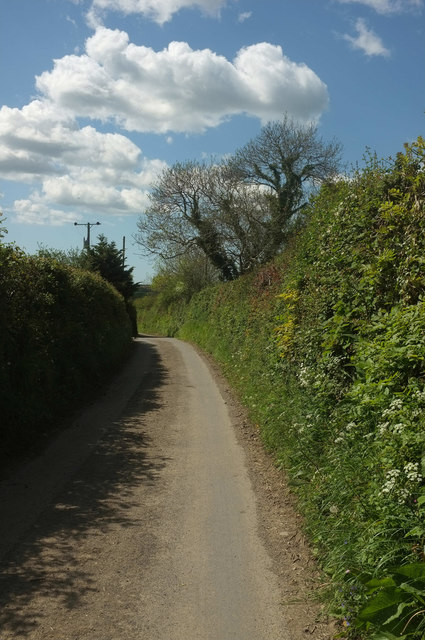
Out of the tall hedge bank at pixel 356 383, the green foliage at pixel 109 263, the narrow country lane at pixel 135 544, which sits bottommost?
the narrow country lane at pixel 135 544

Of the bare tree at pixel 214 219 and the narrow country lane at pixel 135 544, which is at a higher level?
the bare tree at pixel 214 219

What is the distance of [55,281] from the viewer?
12391 mm

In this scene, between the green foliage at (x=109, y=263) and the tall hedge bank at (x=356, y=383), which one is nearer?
the tall hedge bank at (x=356, y=383)

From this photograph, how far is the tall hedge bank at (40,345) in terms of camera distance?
28.3 ft

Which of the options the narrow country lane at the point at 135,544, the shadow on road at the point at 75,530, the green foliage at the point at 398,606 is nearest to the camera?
the green foliage at the point at 398,606

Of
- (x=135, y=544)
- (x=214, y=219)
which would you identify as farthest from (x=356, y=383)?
(x=214, y=219)

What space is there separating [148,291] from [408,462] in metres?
63.9

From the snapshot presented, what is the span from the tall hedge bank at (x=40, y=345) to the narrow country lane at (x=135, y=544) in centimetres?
80

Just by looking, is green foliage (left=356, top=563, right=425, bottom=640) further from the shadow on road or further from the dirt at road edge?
the shadow on road

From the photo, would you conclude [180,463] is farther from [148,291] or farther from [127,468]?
[148,291]

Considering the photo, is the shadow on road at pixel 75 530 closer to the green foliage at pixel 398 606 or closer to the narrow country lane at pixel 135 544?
the narrow country lane at pixel 135 544

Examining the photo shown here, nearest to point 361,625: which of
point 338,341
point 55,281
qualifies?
point 338,341

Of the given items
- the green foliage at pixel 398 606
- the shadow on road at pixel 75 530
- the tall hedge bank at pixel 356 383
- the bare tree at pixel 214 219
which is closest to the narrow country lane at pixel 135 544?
the shadow on road at pixel 75 530

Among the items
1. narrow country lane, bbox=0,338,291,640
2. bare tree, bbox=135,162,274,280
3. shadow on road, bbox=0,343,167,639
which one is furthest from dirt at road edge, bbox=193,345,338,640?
bare tree, bbox=135,162,274,280
